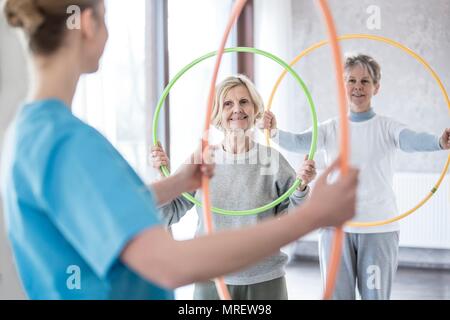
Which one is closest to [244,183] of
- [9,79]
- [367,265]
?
[367,265]

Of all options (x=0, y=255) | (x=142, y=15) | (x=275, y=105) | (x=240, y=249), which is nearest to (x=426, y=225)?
(x=275, y=105)

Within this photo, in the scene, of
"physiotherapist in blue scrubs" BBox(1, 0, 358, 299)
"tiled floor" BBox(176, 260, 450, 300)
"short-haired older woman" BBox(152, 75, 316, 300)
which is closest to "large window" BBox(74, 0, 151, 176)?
"short-haired older woman" BBox(152, 75, 316, 300)

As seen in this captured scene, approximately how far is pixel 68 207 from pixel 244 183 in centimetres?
140

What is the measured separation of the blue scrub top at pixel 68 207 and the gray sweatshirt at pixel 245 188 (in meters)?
1.15

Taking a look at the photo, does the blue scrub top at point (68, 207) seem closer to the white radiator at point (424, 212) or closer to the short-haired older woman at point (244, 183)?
the short-haired older woman at point (244, 183)

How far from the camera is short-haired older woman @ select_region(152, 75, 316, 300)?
6.94 feet

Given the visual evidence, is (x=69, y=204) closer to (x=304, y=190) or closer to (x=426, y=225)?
(x=304, y=190)

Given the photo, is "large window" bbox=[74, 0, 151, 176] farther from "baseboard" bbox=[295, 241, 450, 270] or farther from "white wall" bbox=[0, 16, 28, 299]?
"baseboard" bbox=[295, 241, 450, 270]

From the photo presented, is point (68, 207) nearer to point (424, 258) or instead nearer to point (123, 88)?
point (123, 88)

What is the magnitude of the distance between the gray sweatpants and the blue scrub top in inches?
72.8

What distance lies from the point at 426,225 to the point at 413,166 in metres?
0.53

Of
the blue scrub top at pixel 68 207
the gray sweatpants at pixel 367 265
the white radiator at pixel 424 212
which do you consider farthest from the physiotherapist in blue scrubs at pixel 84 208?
the white radiator at pixel 424 212

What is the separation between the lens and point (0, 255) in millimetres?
2443

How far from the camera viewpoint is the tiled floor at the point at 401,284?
437 cm
